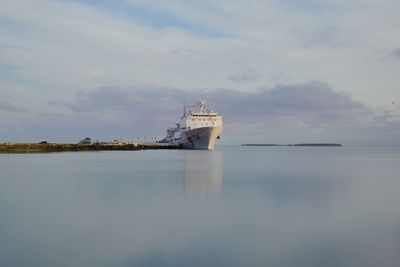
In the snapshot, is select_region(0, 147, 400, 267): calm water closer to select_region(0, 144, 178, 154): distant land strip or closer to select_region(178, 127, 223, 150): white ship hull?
select_region(178, 127, 223, 150): white ship hull

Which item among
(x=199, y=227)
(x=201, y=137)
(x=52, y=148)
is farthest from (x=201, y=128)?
(x=199, y=227)

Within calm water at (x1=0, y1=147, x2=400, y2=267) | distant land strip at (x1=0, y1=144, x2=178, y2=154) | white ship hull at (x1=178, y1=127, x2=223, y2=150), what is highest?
white ship hull at (x1=178, y1=127, x2=223, y2=150)

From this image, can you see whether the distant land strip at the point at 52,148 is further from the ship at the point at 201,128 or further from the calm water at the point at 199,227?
the calm water at the point at 199,227

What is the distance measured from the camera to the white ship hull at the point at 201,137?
270ft

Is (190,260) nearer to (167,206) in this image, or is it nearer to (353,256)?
(353,256)

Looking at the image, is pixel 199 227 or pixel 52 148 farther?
pixel 52 148

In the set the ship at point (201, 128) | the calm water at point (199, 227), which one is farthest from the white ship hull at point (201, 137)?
the calm water at point (199, 227)

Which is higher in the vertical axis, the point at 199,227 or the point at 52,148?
the point at 52,148

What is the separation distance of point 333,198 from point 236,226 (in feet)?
23.9

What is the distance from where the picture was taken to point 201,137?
284 feet

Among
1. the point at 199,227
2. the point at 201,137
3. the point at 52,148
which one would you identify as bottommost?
the point at 199,227

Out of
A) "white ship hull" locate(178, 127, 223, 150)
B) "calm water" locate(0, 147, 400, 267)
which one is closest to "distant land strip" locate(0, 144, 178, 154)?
"white ship hull" locate(178, 127, 223, 150)

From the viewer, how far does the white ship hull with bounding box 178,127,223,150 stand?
270 ft

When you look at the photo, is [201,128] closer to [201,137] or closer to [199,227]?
[201,137]
